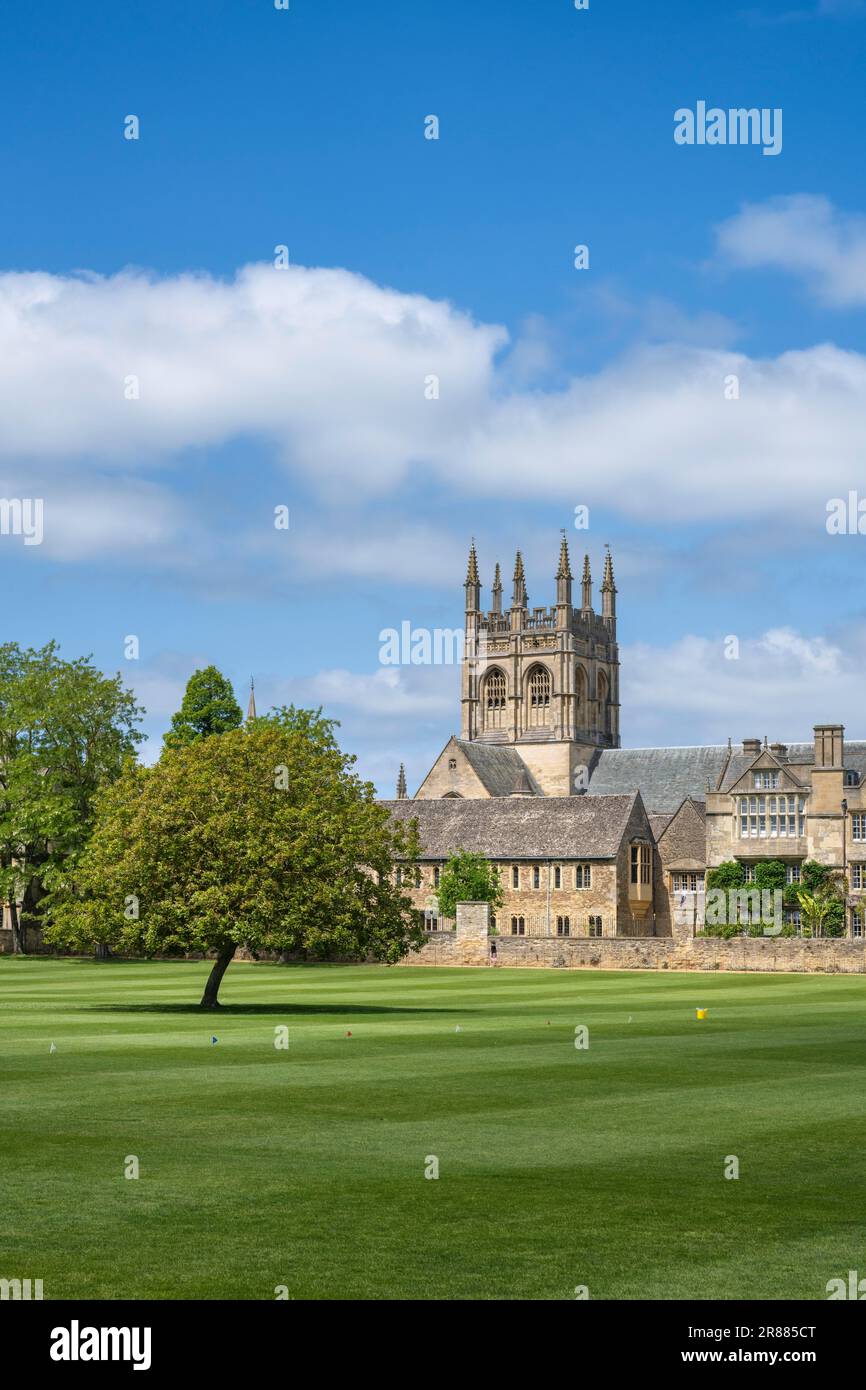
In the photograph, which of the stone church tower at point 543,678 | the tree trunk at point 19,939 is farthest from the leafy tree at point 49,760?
the stone church tower at point 543,678

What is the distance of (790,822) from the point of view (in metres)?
91.6

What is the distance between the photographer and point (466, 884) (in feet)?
296

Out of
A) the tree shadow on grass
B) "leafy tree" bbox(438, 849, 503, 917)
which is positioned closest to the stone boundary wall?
"leafy tree" bbox(438, 849, 503, 917)

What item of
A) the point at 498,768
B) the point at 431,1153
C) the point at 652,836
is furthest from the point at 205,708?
the point at 431,1153

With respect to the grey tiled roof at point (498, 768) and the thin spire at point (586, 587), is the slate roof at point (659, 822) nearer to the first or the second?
the grey tiled roof at point (498, 768)

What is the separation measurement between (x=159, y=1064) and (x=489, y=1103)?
6435 mm

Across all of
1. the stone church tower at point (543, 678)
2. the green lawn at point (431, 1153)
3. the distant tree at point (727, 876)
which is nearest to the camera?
the green lawn at point (431, 1153)

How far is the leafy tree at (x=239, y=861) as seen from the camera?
3916 cm

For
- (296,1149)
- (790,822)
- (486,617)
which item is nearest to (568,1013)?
(296,1149)

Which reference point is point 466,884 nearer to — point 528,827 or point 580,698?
point 528,827

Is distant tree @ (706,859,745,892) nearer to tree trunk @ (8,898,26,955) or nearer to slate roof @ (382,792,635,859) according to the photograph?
slate roof @ (382,792,635,859)

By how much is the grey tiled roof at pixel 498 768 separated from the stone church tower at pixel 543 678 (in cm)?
539

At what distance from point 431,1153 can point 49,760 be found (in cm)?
6923
